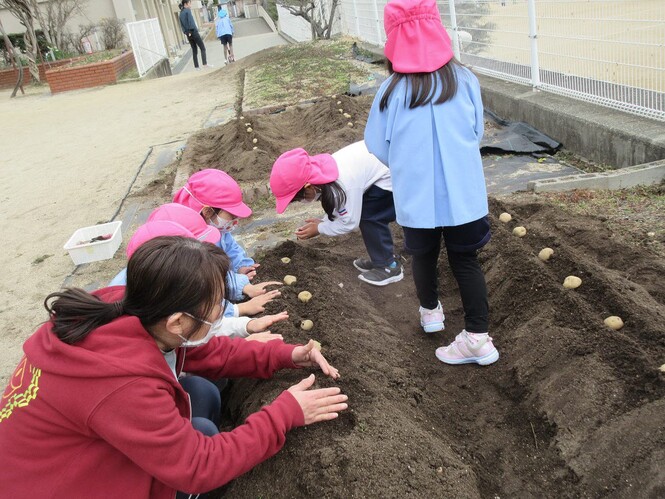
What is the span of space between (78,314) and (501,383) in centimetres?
192

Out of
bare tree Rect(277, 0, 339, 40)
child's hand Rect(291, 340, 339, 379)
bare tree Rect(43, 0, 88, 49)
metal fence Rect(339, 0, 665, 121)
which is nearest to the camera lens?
child's hand Rect(291, 340, 339, 379)

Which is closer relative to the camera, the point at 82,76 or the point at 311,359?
the point at 311,359

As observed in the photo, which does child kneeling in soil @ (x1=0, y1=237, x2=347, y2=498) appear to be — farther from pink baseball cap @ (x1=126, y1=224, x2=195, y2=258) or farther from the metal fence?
the metal fence

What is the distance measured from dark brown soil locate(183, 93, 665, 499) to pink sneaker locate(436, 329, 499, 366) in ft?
0.18

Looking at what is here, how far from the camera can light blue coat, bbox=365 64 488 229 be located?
247 cm

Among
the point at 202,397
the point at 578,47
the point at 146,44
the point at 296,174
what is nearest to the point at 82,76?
the point at 146,44

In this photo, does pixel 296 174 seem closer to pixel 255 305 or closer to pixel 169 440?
pixel 255 305

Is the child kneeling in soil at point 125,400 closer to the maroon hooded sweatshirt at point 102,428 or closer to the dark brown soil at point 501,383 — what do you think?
the maroon hooded sweatshirt at point 102,428

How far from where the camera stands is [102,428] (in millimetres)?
1566

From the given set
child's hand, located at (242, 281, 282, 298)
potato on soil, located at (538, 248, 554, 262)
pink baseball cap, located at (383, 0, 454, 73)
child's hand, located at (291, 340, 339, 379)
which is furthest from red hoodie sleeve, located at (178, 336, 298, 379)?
potato on soil, located at (538, 248, 554, 262)

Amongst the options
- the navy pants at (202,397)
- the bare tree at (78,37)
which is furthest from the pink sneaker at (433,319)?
the bare tree at (78,37)

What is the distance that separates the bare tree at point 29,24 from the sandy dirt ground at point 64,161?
274cm

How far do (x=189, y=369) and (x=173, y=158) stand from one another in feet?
21.2

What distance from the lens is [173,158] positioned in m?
8.33
